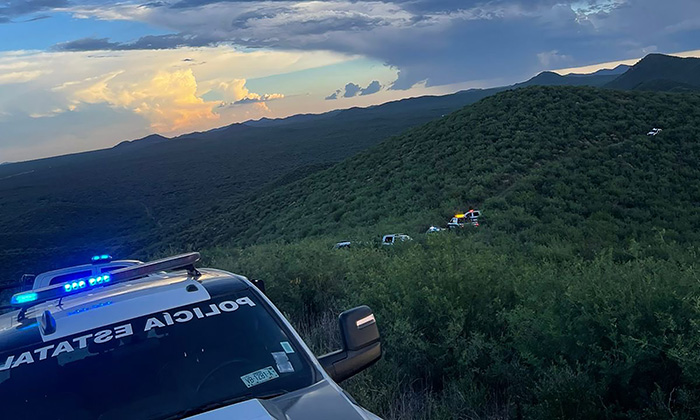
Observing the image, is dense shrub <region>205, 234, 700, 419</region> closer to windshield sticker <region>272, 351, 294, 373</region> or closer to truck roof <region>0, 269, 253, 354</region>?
windshield sticker <region>272, 351, 294, 373</region>

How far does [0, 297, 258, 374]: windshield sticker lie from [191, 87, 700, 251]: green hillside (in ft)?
48.3

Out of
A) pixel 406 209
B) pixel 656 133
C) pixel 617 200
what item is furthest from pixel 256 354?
pixel 656 133

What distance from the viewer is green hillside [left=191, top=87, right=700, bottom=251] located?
69.0 ft

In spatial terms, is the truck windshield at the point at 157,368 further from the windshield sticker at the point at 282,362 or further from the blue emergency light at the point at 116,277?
the blue emergency light at the point at 116,277

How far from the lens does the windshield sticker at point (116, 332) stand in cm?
276

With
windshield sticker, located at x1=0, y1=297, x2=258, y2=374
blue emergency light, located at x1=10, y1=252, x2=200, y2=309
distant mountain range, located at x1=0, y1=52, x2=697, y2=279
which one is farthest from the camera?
distant mountain range, located at x1=0, y1=52, x2=697, y2=279

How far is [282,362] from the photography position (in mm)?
2926

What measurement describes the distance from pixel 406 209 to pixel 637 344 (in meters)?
23.7

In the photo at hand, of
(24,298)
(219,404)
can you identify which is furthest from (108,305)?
(219,404)

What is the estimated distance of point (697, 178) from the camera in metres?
24.4

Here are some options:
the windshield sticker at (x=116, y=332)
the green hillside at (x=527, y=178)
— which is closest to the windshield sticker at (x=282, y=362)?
the windshield sticker at (x=116, y=332)

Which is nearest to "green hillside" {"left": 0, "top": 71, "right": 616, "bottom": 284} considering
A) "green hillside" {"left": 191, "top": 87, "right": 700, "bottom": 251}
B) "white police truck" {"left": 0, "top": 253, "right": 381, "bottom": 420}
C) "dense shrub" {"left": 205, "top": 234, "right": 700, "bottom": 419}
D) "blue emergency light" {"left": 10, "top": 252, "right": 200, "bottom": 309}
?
"green hillside" {"left": 191, "top": 87, "right": 700, "bottom": 251}

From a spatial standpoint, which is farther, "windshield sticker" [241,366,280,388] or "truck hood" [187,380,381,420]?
"windshield sticker" [241,366,280,388]

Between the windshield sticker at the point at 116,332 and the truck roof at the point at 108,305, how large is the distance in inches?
2.0
